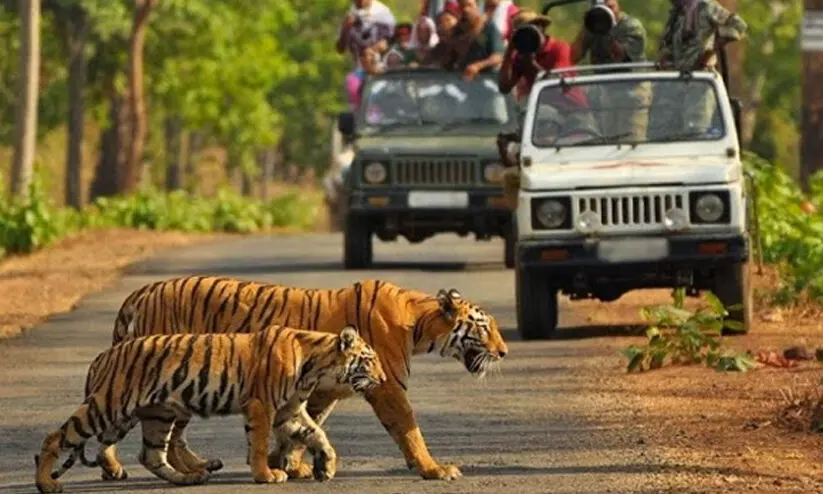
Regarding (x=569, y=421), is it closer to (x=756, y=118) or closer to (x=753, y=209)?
(x=753, y=209)

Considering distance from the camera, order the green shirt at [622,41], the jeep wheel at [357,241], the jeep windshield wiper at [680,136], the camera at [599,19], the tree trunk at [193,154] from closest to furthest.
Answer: the jeep windshield wiper at [680,136], the camera at [599,19], the green shirt at [622,41], the jeep wheel at [357,241], the tree trunk at [193,154]

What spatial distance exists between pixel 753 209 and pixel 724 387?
5.98m

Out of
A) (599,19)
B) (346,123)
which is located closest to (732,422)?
(599,19)

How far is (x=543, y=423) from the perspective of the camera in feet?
49.4

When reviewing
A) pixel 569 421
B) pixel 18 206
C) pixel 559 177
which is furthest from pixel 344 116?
pixel 569 421

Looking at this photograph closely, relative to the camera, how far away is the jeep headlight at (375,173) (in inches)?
1068

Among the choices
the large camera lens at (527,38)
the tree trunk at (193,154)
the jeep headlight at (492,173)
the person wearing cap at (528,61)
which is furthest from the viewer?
the tree trunk at (193,154)

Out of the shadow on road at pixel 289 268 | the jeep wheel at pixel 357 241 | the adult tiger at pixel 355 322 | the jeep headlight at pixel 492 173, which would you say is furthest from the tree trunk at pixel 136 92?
the adult tiger at pixel 355 322

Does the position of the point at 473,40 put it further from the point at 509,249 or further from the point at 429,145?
the point at 509,249

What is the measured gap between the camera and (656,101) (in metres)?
20.4

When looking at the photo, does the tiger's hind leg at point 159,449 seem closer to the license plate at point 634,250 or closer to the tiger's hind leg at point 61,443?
the tiger's hind leg at point 61,443

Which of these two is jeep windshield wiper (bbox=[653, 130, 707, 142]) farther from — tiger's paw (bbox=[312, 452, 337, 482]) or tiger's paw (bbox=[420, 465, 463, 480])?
tiger's paw (bbox=[312, 452, 337, 482])

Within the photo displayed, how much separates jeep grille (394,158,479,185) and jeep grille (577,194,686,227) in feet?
24.8

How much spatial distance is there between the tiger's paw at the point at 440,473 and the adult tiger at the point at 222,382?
527mm
